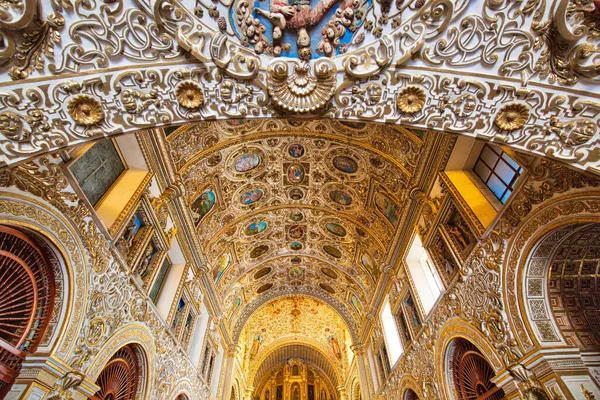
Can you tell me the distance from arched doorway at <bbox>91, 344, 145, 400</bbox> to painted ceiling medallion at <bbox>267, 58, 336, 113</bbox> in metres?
6.18

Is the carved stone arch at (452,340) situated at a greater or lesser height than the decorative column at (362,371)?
lesser

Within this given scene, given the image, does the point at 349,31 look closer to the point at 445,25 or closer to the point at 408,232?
the point at 445,25

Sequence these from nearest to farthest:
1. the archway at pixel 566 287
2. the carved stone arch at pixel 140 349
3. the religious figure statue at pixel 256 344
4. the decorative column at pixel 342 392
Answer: the archway at pixel 566 287 < the carved stone arch at pixel 140 349 < the decorative column at pixel 342 392 < the religious figure statue at pixel 256 344

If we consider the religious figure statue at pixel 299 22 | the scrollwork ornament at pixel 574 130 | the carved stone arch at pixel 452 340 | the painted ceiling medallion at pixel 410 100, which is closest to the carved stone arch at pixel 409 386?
the carved stone arch at pixel 452 340

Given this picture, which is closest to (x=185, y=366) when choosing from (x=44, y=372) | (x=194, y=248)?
(x=194, y=248)

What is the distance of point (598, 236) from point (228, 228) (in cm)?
1080

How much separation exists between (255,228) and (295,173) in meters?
3.49

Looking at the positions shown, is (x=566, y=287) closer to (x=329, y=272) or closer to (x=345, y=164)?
(x=345, y=164)

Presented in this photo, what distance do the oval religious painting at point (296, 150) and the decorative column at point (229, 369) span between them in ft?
34.4

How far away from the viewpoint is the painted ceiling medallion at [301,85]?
3916mm

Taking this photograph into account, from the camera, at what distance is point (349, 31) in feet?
14.0

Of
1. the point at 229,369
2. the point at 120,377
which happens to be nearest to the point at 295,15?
the point at 120,377

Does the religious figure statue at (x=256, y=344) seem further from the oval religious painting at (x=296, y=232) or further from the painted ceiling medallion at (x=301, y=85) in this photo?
the painted ceiling medallion at (x=301, y=85)

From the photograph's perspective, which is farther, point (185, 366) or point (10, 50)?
point (185, 366)
